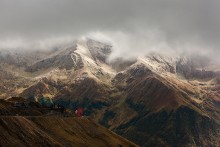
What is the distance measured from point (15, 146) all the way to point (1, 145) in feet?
33.9

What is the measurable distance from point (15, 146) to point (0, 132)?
10.1 meters

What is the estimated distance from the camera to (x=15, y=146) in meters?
199

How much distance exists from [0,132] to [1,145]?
1133 centimetres

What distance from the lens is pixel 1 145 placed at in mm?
189625

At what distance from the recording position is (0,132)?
199500mm
